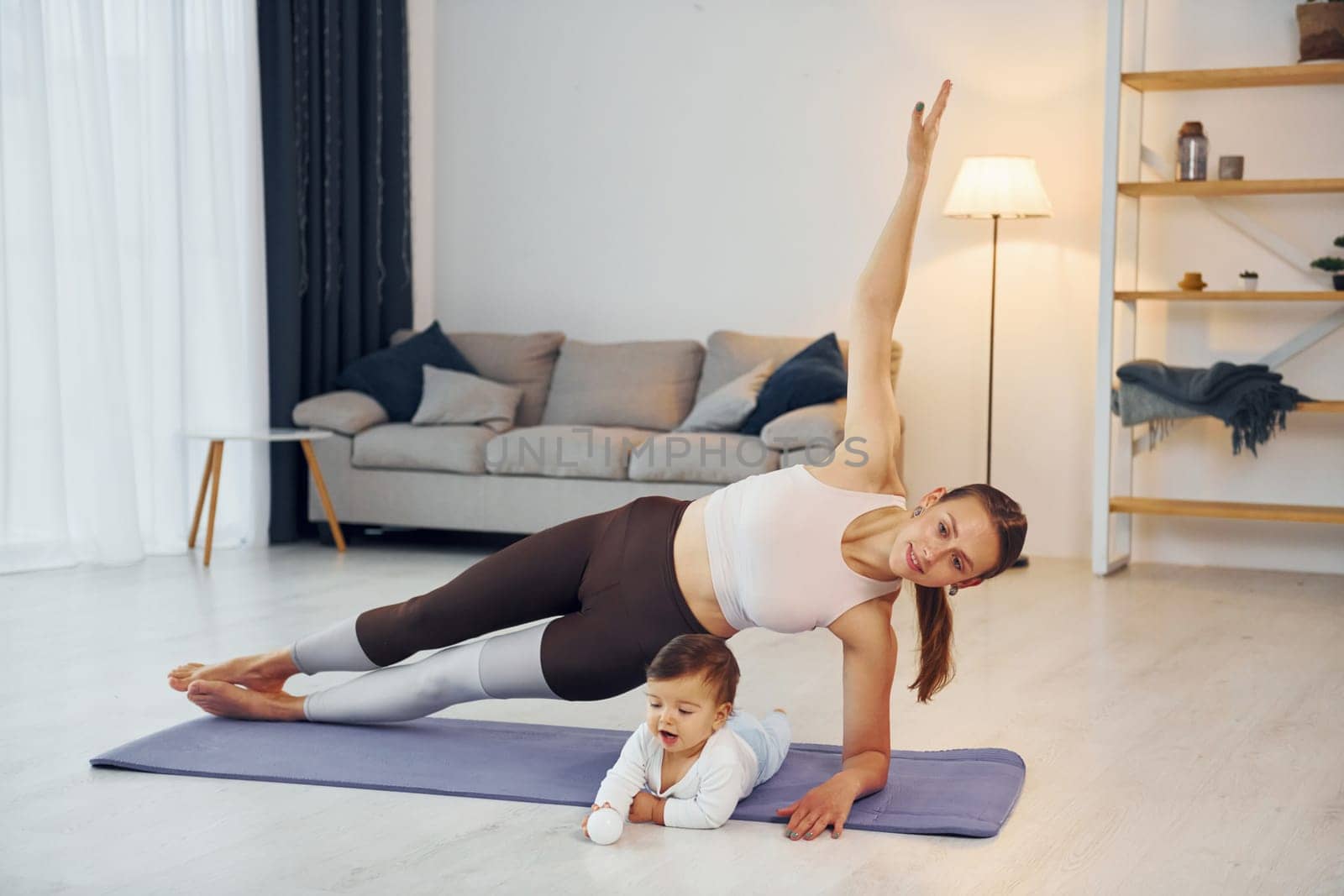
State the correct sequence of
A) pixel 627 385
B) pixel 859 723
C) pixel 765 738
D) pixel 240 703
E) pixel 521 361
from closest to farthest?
1. pixel 859 723
2. pixel 765 738
3. pixel 240 703
4. pixel 627 385
5. pixel 521 361

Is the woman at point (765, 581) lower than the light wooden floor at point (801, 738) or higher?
higher

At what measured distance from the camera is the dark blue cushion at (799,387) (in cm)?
488

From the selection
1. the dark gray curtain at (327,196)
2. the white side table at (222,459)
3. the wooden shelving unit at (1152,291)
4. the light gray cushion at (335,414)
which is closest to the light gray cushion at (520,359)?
the dark gray curtain at (327,196)

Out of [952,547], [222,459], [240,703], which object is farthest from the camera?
[222,459]

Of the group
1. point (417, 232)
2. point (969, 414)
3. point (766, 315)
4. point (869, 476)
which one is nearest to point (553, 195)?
→ point (417, 232)

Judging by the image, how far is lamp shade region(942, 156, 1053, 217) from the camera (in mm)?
4914

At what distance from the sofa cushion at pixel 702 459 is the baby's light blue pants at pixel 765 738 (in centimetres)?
231

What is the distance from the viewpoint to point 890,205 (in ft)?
18.2

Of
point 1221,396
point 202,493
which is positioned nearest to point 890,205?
point 1221,396

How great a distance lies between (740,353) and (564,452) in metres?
0.82

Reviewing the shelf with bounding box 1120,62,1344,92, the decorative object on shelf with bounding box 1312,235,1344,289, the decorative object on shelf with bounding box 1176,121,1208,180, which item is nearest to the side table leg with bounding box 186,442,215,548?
the shelf with bounding box 1120,62,1344,92

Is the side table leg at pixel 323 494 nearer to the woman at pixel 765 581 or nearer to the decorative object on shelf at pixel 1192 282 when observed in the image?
the woman at pixel 765 581

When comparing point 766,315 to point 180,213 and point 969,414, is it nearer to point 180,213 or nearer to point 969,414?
point 969,414

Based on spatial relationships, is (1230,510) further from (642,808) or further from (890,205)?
(642,808)
